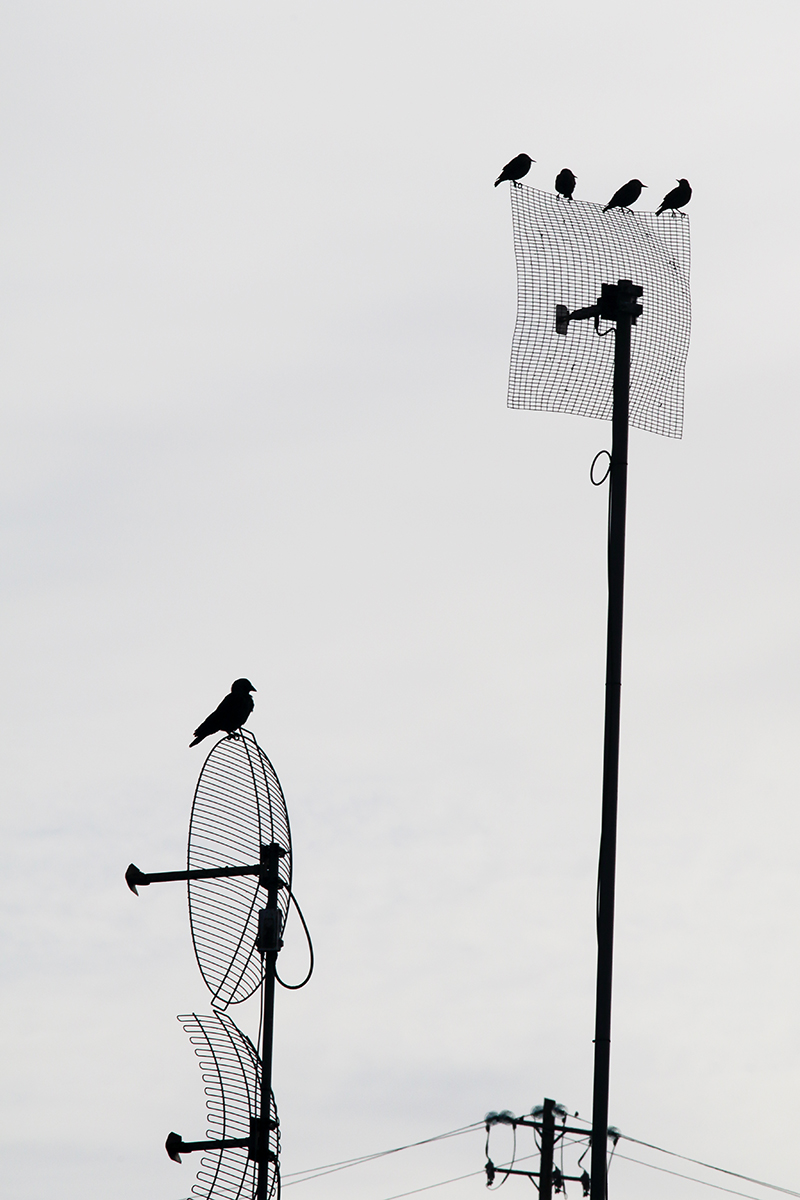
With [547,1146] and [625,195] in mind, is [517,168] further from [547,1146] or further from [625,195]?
[547,1146]

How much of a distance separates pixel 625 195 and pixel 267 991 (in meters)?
5.16

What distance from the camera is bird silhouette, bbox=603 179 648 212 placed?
408 inches

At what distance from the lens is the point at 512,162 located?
18484mm

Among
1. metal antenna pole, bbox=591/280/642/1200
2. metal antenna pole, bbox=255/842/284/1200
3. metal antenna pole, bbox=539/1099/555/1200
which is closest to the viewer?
metal antenna pole, bbox=591/280/642/1200

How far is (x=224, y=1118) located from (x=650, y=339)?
195 inches

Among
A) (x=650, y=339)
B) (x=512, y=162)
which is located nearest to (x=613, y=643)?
(x=650, y=339)

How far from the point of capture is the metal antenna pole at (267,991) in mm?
9672

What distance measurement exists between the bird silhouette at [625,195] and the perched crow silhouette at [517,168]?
645 centimetres

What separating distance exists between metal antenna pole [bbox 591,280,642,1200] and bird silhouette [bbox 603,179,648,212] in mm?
986

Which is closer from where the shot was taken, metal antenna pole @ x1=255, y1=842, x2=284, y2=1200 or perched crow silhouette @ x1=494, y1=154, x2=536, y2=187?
metal antenna pole @ x1=255, y1=842, x2=284, y2=1200

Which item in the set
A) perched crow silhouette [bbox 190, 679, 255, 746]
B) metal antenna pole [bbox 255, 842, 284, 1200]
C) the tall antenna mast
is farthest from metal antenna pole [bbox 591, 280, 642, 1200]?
perched crow silhouette [bbox 190, 679, 255, 746]

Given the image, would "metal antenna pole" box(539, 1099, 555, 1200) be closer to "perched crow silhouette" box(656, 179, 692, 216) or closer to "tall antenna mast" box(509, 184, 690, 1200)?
"perched crow silhouette" box(656, 179, 692, 216)

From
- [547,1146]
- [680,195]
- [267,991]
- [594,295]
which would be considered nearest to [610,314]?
[594,295]

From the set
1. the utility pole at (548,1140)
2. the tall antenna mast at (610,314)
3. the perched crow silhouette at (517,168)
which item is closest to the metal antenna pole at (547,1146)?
the utility pole at (548,1140)
